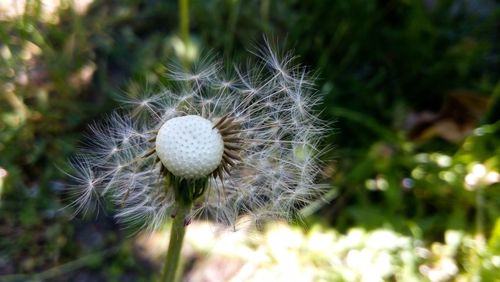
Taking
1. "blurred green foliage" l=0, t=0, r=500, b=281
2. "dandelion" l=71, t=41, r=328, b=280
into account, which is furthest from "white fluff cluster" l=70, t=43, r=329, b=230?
"blurred green foliage" l=0, t=0, r=500, b=281

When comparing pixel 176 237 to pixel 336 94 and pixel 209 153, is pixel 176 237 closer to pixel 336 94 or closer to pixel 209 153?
pixel 209 153

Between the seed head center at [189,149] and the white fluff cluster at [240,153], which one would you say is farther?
the white fluff cluster at [240,153]

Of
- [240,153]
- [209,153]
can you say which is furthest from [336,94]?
[209,153]

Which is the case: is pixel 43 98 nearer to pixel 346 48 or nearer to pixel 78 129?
pixel 78 129

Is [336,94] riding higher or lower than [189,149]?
lower

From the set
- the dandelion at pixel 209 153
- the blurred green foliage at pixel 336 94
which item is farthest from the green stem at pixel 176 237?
the blurred green foliage at pixel 336 94

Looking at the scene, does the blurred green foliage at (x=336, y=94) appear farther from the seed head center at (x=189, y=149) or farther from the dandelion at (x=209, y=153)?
the seed head center at (x=189, y=149)

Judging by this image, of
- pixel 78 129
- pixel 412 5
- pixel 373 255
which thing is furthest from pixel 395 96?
pixel 78 129

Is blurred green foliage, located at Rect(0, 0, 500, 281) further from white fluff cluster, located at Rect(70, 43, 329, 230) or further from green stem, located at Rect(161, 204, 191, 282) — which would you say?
green stem, located at Rect(161, 204, 191, 282)
